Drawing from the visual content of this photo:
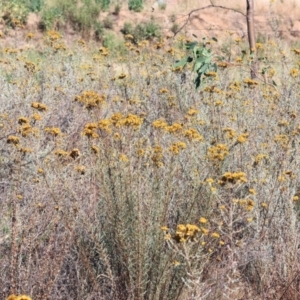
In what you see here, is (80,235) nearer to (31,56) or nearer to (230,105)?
(230,105)

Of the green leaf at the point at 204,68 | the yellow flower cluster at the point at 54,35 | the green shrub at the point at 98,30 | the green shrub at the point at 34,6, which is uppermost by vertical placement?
the green leaf at the point at 204,68

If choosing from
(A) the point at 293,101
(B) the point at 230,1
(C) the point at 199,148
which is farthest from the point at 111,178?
(B) the point at 230,1

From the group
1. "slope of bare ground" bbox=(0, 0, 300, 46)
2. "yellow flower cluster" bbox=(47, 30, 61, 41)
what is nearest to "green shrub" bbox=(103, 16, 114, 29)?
"slope of bare ground" bbox=(0, 0, 300, 46)

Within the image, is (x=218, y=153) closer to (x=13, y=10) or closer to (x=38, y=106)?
(x=38, y=106)

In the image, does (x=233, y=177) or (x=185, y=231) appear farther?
Answer: (x=233, y=177)

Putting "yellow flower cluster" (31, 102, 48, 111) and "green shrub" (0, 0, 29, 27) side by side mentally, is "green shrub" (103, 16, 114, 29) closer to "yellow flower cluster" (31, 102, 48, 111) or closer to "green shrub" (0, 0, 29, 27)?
"green shrub" (0, 0, 29, 27)

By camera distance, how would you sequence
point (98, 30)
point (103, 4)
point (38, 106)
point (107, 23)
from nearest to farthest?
point (38, 106) < point (98, 30) < point (107, 23) < point (103, 4)

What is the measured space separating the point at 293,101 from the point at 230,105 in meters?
0.55

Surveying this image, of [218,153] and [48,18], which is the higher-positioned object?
[218,153]

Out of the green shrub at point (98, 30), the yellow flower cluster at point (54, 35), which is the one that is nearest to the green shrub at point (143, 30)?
the green shrub at point (98, 30)

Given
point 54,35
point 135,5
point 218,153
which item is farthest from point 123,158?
point 135,5

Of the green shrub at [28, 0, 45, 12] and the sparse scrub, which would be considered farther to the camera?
the green shrub at [28, 0, 45, 12]

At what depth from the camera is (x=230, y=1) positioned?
15641mm

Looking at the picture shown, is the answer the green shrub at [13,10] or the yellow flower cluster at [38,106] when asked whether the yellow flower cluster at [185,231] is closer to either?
the yellow flower cluster at [38,106]
